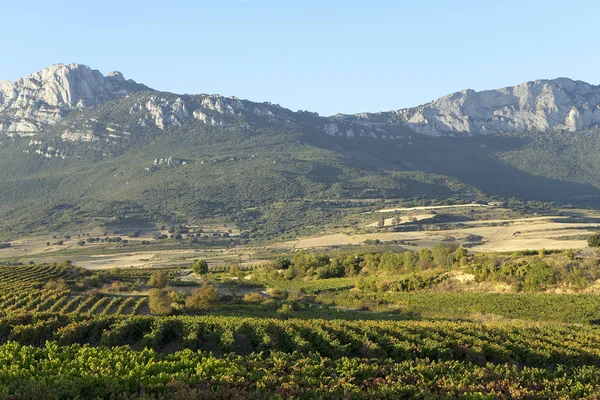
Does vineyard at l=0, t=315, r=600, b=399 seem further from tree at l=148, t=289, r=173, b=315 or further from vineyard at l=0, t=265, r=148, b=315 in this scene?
tree at l=148, t=289, r=173, b=315

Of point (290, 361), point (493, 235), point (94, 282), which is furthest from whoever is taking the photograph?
point (493, 235)

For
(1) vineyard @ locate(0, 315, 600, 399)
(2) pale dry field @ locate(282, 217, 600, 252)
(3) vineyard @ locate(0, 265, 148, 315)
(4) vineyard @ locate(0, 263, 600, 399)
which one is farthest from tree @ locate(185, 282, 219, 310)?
(2) pale dry field @ locate(282, 217, 600, 252)

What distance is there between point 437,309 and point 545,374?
34250 mm

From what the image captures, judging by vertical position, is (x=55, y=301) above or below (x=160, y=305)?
above

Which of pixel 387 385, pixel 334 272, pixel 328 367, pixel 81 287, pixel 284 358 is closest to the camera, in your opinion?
pixel 387 385

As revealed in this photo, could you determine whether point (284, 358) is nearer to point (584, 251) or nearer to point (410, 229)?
point (584, 251)

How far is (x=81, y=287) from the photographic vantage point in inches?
2768

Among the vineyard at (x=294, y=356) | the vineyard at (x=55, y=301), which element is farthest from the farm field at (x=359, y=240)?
the vineyard at (x=294, y=356)

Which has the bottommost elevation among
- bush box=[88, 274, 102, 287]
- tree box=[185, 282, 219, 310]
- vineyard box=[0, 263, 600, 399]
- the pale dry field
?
the pale dry field

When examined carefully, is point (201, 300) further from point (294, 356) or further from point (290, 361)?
point (290, 361)

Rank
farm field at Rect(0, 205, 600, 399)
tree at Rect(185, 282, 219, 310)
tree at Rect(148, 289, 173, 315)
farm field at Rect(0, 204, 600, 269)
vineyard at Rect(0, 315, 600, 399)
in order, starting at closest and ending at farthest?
vineyard at Rect(0, 315, 600, 399), farm field at Rect(0, 205, 600, 399), tree at Rect(148, 289, 173, 315), tree at Rect(185, 282, 219, 310), farm field at Rect(0, 204, 600, 269)

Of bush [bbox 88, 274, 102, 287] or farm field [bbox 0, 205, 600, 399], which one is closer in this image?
farm field [bbox 0, 205, 600, 399]

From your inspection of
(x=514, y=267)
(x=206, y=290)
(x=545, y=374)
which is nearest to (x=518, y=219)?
(x=514, y=267)

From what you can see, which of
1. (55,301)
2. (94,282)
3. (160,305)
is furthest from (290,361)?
(94,282)
